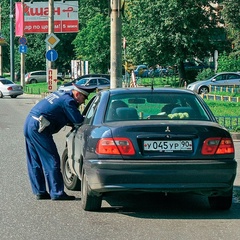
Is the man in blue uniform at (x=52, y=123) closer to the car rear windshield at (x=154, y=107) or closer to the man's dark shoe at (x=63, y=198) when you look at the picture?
the man's dark shoe at (x=63, y=198)

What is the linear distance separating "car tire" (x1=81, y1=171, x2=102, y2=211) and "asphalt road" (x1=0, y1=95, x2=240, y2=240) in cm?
9

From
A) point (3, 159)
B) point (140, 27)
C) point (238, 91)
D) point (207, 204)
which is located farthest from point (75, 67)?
point (207, 204)

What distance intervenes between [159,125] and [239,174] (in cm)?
468

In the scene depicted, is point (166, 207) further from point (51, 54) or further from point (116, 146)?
point (51, 54)

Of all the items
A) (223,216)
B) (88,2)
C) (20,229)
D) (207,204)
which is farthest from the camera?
(88,2)

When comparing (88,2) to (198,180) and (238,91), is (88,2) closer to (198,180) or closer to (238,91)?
Answer: (238,91)

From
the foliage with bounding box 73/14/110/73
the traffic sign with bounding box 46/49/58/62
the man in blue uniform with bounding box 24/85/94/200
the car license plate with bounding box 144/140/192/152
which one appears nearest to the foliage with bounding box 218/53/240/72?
the foliage with bounding box 73/14/110/73

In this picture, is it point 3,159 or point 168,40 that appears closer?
point 3,159

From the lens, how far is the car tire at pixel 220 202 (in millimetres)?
9492

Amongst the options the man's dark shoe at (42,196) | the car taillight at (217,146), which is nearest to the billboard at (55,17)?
the man's dark shoe at (42,196)

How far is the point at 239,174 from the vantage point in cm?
1314

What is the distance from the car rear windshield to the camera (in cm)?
929

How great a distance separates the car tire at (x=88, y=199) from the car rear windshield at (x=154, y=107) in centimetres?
80

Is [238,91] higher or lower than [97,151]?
lower
